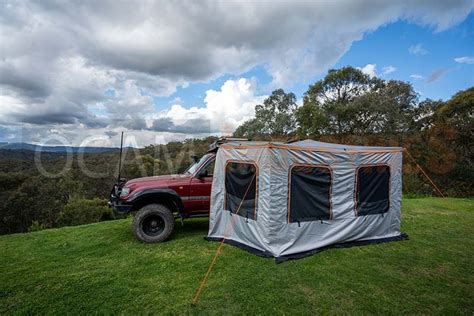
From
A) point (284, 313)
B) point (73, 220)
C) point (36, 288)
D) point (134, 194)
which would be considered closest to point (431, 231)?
point (284, 313)

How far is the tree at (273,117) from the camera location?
80.1 feet

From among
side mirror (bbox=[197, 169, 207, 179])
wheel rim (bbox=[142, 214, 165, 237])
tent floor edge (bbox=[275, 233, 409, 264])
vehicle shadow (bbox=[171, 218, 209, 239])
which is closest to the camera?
tent floor edge (bbox=[275, 233, 409, 264])

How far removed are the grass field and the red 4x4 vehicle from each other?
45 centimetres

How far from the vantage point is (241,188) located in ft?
18.2

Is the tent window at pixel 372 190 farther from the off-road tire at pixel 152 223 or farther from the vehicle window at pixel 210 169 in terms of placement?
the off-road tire at pixel 152 223

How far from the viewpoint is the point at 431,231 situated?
276 inches

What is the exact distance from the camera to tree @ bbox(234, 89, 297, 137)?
24406 mm

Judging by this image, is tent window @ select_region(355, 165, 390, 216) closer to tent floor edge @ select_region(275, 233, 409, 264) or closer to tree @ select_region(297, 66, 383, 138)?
tent floor edge @ select_region(275, 233, 409, 264)

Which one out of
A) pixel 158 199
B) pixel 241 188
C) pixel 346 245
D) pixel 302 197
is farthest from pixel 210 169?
pixel 346 245

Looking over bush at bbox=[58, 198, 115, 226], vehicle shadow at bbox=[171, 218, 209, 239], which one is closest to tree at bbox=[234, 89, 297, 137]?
bush at bbox=[58, 198, 115, 226]

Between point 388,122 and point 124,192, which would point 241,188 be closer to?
point 124,192

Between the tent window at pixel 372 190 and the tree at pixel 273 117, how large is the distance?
18.2 meters

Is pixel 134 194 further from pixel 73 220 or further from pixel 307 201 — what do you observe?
pixel 73 220

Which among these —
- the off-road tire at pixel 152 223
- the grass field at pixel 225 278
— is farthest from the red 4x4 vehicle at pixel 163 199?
the grass field at pixel 225 278
